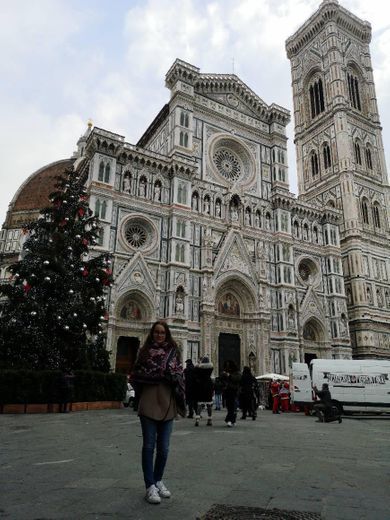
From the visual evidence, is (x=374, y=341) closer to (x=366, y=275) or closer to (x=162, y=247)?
(x=366, y=275)

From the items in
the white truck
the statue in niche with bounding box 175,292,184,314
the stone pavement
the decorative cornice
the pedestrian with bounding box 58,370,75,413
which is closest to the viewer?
the stone pavement

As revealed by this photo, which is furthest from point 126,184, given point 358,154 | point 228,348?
point 358,154

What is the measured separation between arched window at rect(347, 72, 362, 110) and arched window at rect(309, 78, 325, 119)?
296 cm

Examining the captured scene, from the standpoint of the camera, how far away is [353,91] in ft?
153

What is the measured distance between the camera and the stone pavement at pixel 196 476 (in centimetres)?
377

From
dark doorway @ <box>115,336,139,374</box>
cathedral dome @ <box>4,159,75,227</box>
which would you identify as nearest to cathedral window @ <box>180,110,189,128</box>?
dark doorway @ <box>115,336,139,374</box>

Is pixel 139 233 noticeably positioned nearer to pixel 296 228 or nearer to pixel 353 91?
pixel 296 228

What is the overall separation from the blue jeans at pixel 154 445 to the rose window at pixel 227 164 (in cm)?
3109

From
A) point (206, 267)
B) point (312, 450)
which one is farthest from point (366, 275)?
point (312, 450)

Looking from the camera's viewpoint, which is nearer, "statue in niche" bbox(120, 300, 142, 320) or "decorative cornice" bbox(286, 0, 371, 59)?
"statue in niche" bbox(120, 300, 142, 320)

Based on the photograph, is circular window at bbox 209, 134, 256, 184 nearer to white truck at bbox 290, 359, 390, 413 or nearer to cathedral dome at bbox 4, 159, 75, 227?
white truck at bbox 290, 359, 390, 413

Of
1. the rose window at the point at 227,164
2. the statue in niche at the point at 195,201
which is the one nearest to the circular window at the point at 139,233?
the statue in niche at the point at 195,201

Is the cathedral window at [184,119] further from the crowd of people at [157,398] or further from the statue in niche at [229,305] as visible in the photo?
the crowd of people at [157,398]

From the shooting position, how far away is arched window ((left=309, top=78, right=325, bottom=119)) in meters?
47.1
